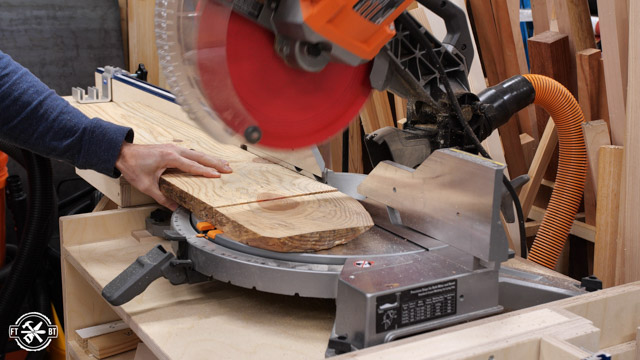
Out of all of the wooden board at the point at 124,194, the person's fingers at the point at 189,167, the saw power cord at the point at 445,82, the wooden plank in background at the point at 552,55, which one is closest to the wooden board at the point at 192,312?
the wooden board at the point at 124,194

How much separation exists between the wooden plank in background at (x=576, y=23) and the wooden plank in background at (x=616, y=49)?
18.6 inches

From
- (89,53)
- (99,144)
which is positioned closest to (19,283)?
(99,144)

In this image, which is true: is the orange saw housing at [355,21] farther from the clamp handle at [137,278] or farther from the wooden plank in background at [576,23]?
the wooden plank in background at [576,23]

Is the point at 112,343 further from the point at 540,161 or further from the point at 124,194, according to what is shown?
the point at 540,161

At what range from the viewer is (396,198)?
1.38 meters

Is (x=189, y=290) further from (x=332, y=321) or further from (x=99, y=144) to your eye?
(x=99, y=144)

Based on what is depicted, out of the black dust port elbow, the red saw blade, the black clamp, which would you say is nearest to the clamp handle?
the black clamp

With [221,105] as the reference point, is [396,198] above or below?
below

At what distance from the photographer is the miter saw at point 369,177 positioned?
1.13 metres

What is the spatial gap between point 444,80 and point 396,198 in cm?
28

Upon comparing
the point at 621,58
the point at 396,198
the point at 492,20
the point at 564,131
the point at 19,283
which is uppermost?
the point at 492,20

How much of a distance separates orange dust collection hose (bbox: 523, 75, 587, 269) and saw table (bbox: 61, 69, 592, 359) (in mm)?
190

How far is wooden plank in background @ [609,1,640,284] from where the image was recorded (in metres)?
1.34

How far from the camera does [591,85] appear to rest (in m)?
1.88
